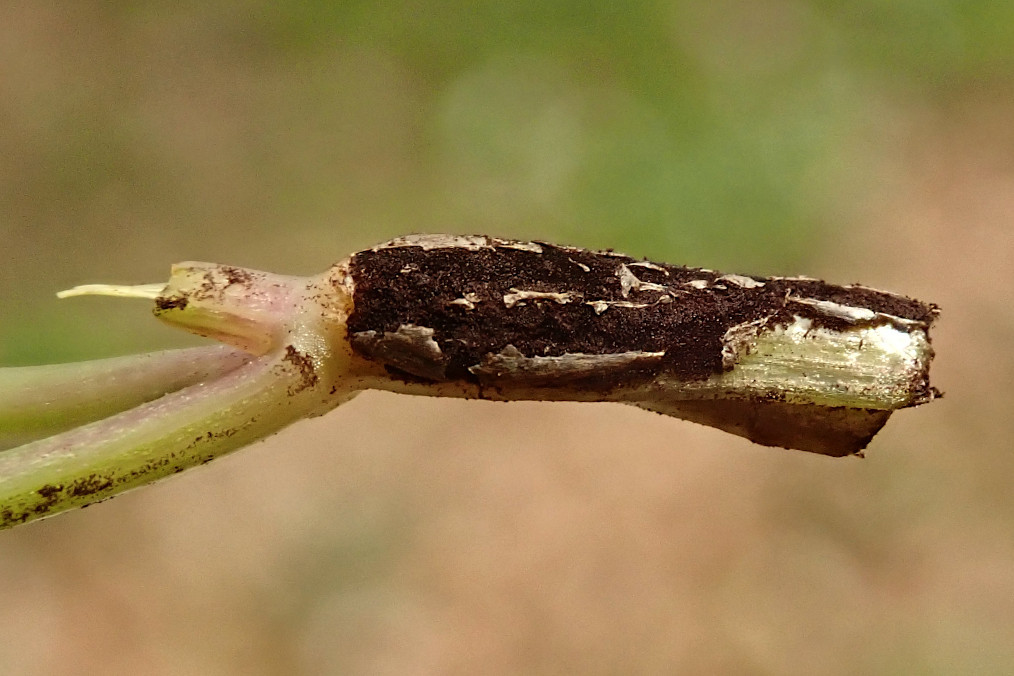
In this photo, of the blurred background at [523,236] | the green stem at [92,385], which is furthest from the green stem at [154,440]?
the blurred background at [523,236]

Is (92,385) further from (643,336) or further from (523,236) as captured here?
(523,236)

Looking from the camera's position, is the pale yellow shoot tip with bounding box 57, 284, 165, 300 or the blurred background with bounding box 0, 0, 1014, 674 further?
the blurred background with bounding box 0, 0, 1014, 674

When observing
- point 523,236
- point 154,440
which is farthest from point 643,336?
point 523,236

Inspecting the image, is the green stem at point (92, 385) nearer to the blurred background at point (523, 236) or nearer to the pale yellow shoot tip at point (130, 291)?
the pale yellow shoot tip at point (130, 291)

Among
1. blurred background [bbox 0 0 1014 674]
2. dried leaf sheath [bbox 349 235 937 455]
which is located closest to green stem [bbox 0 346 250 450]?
dried leaf sheath [bbox 349 235 937 455]

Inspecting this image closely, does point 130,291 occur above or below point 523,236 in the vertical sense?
above

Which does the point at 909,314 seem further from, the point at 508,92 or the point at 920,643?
the point at 508,92

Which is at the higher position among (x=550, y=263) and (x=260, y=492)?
(x=550, y=263)

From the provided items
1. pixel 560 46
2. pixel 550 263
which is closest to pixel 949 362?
pixel 560 46

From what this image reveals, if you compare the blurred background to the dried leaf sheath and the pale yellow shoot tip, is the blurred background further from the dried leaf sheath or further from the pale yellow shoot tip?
the pale yellow shoot tip
